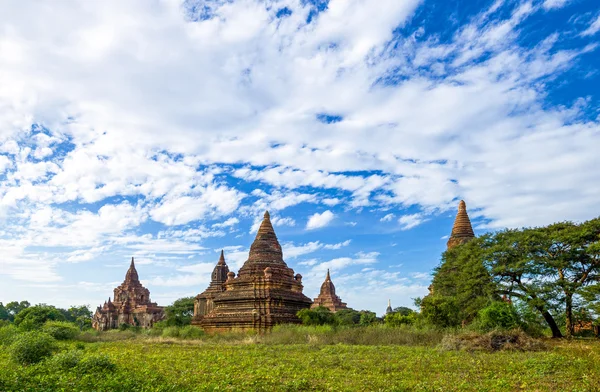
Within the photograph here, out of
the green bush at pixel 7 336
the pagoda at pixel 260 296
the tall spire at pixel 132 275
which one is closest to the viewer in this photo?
the green bush at pixel 7 336

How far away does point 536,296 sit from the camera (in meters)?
22.3

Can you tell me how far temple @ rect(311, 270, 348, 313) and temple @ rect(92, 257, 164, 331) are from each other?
68.7ft

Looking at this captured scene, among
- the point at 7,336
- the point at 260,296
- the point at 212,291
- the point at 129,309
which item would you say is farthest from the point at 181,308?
the point at 7,336

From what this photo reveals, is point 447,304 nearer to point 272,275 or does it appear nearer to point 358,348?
point 358,348

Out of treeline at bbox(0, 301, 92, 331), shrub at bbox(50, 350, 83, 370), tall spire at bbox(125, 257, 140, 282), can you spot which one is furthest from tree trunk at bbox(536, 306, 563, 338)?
tall spire at bbox(125, 257, 140, 282)

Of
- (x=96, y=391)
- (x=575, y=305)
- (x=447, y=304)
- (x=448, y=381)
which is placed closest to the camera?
(x=96, y=391)

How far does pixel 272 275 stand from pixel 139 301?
3912cm

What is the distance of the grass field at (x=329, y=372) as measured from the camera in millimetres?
10133

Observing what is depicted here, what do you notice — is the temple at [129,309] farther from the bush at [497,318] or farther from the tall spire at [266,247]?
the bush at [497,318]

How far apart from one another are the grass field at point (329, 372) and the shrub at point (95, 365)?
0.02m

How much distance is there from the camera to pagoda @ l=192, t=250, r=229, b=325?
1705 inches

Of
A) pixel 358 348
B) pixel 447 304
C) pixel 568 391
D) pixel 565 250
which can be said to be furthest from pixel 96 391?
pixel 565 250

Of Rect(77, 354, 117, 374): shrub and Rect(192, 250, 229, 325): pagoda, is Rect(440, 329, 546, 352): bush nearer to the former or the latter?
Rect(77, 354, 117, 374): shrub

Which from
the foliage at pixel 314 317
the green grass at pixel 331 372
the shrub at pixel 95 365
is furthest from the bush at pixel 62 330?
the shrub at pixel 95 365
